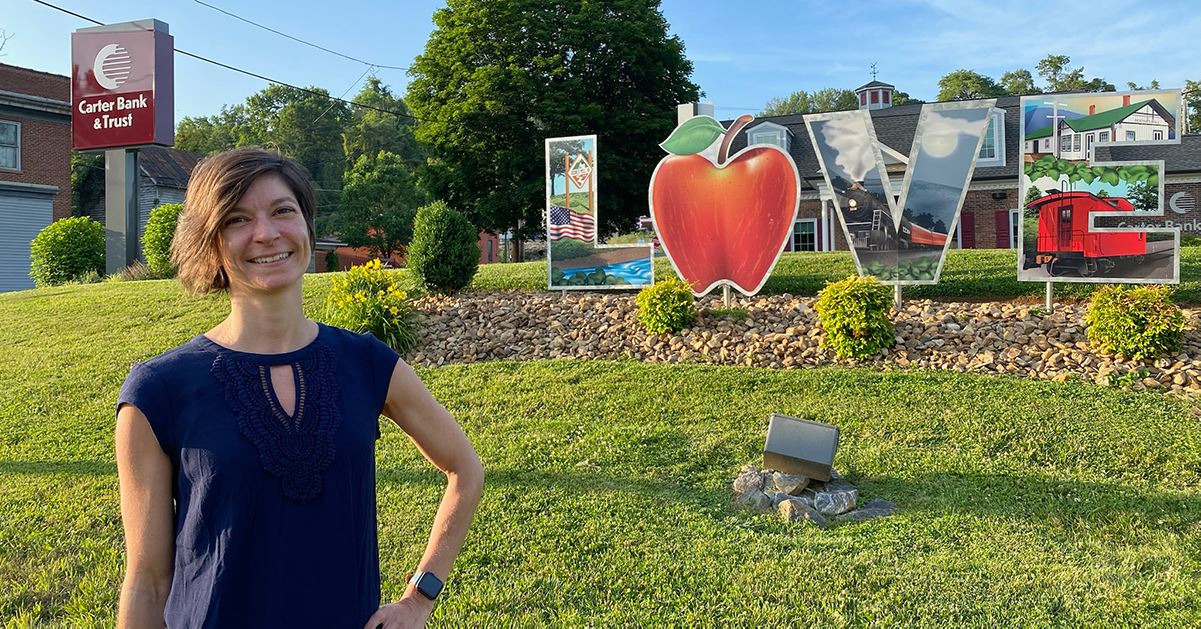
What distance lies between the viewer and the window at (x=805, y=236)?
24042mm

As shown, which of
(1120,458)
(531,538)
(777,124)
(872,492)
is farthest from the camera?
(777,124)

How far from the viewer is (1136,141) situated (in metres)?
8.43

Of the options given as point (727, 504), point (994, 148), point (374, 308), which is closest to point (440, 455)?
point (727, 504)

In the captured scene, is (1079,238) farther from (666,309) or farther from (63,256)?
(63,256)

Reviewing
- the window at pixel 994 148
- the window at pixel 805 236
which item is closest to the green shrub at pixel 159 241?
the window at pixel 805 236

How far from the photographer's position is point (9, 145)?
920 inches

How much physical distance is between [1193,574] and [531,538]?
3.17 m

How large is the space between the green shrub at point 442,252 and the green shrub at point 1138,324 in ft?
22.9

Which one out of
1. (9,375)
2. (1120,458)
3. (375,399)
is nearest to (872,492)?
(1120,458)

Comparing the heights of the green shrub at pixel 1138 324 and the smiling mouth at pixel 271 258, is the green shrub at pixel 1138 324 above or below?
below

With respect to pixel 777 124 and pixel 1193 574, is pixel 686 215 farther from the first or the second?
pixel 777 124

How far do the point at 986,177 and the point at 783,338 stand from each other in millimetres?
17559

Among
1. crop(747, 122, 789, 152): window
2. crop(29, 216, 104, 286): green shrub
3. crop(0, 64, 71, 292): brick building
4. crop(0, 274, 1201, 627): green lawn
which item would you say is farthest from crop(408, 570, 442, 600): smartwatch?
crop(0, 64, 71, 292): brick building

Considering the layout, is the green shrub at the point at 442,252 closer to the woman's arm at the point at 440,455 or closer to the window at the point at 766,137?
the woman's arm at the point at 440,455
